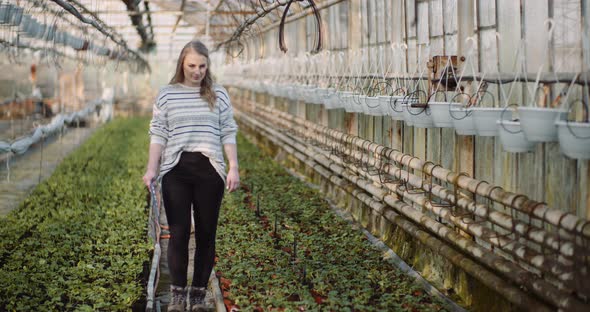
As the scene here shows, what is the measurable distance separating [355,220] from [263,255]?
1.83 meters

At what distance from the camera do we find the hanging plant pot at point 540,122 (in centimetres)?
371

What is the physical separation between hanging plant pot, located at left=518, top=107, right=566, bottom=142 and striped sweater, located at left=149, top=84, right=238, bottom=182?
6.20ft

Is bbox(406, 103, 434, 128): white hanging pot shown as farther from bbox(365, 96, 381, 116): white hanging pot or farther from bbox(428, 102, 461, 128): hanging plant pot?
bbox(365, 96, 381, 116): white hanging pot

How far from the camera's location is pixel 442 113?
5.12m

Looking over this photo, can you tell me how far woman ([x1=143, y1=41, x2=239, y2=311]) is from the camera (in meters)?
4.83

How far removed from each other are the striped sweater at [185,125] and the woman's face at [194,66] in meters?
0.09

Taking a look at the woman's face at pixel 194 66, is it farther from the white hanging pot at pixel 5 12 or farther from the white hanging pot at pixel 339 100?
the white hanging pot at pixel 5 12

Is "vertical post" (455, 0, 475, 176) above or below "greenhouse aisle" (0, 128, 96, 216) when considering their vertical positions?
above

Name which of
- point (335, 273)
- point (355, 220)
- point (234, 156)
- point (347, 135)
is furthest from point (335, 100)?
point (234, 156)

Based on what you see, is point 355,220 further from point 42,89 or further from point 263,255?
point 42,89

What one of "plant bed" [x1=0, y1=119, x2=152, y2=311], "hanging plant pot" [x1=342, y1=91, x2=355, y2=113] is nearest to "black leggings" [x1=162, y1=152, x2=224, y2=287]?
"plant bed" [x1=0, y1=119, x2=152, y2=311]

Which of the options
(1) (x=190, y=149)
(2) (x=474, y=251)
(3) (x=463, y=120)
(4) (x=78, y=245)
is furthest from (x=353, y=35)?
(1) (x=190, y=149)

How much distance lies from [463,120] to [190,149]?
1.70 m

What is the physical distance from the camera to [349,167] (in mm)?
8883
